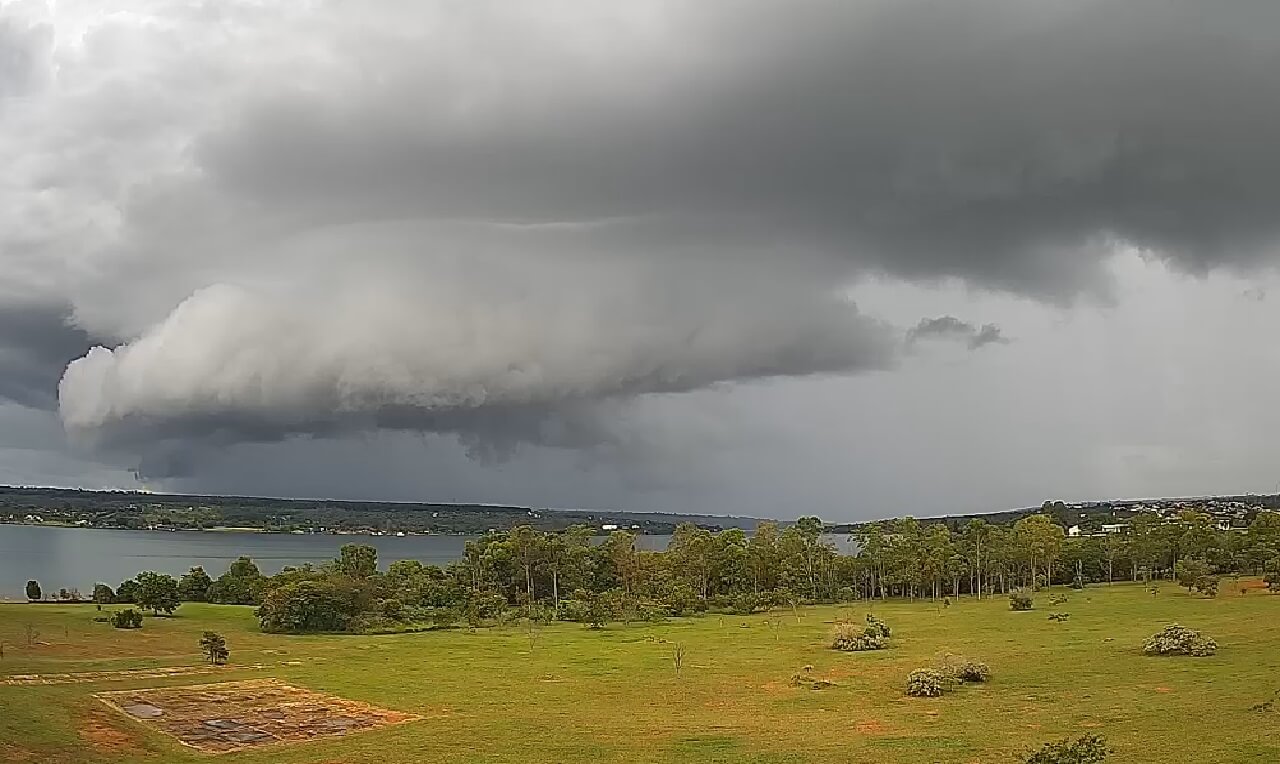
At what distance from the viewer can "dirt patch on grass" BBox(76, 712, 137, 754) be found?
111 feet

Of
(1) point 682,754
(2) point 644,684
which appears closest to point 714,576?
(2) point 644,684

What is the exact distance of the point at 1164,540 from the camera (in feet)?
373

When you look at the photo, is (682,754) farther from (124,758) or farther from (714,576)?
(714,576)

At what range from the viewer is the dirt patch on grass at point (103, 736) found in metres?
33.9

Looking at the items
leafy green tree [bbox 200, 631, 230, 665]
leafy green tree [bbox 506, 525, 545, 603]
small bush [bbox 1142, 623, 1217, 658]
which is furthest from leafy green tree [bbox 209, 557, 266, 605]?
small bush [bbox 1142, 623, 1217, 658]

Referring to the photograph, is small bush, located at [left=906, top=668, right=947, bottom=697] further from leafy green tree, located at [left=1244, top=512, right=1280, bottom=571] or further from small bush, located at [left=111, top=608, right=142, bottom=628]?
leafy green tree, located at [left=1244, top=512, right=1280, bottom=571]

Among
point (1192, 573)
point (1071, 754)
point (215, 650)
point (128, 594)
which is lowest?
point (128, 594)

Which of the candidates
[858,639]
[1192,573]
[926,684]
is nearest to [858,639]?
[858,639]

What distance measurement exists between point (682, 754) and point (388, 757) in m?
9.90

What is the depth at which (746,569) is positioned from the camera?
12200cm

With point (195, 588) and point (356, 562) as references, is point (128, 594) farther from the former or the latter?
point (356, 562)

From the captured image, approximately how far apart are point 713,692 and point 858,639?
2009cm

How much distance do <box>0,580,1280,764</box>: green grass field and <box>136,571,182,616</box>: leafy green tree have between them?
11.5 meters

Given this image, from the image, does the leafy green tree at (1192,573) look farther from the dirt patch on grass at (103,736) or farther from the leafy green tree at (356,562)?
the dirt patch on grass at (103,736)
